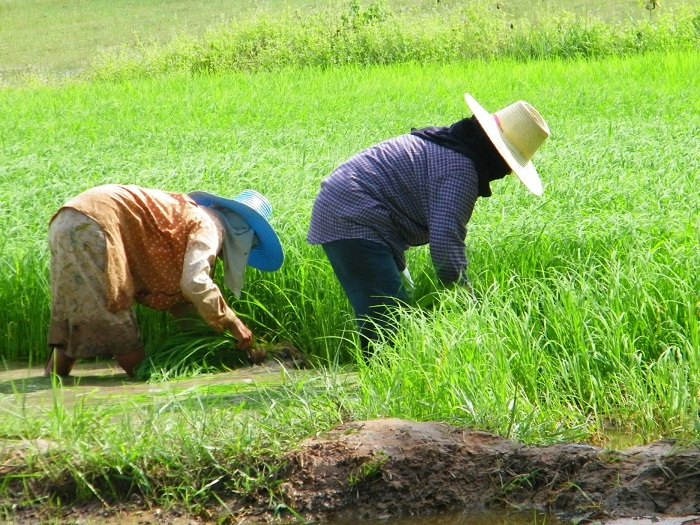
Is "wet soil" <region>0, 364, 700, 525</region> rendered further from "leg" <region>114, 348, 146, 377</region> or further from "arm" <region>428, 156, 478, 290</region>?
"leg" <region>114, 348, 146, 377</region>

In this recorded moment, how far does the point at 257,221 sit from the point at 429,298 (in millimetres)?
960

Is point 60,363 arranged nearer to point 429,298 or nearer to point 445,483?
point 429,298

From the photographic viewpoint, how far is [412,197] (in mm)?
4453

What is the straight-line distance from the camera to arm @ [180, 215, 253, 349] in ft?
15.5

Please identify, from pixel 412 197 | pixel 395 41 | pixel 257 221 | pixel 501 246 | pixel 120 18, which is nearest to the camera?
pixel 412 197

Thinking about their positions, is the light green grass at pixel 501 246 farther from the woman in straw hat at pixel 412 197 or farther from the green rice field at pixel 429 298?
the woman in straw hat at pixel 412 197

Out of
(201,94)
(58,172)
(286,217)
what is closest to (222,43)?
(201,94)

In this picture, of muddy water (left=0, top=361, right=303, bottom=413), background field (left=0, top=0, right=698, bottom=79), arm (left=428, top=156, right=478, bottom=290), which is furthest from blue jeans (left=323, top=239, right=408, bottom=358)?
background field (left=0, top=0, right=698, bottom=79)

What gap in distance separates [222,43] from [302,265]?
13.8m

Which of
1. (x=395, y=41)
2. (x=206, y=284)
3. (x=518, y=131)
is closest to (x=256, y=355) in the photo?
(x=206, y=284)

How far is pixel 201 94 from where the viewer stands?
1316 centimetres

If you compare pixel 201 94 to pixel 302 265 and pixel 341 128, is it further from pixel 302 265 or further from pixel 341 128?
pixel 302 265

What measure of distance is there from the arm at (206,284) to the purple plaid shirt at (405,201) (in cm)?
57

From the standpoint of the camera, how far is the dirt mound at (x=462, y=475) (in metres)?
3.24
